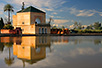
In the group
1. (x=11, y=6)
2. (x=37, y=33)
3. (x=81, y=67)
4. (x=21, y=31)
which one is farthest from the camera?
(x=11, y=6)

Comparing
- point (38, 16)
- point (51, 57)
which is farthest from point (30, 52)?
point (38, 16)

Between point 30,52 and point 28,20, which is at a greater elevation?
point 28,20

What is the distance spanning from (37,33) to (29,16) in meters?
8.22

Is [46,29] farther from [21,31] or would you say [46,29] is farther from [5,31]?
[5,31]

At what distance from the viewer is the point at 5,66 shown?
5133 mm

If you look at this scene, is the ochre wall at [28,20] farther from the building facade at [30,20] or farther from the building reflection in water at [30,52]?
the building reflection in water at [30,52]

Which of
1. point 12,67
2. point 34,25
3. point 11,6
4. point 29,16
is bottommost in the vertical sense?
point 12,67

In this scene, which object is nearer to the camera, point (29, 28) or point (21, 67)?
point (21, 67)

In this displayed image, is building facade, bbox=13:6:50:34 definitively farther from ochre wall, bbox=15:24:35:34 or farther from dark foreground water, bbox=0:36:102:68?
dark foreground water, bbox=0:36:102:68

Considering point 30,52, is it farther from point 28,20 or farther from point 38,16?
point 38,16

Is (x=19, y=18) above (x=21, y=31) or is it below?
above

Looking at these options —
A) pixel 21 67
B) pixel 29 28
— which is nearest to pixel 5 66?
pixel 21 67

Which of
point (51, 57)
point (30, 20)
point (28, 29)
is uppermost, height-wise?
point (30, 20)

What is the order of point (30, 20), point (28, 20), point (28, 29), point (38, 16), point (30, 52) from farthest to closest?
point (38, 16) → point (28, 20) → point (30, 20) → point (28, 29) → point (30, 52)
